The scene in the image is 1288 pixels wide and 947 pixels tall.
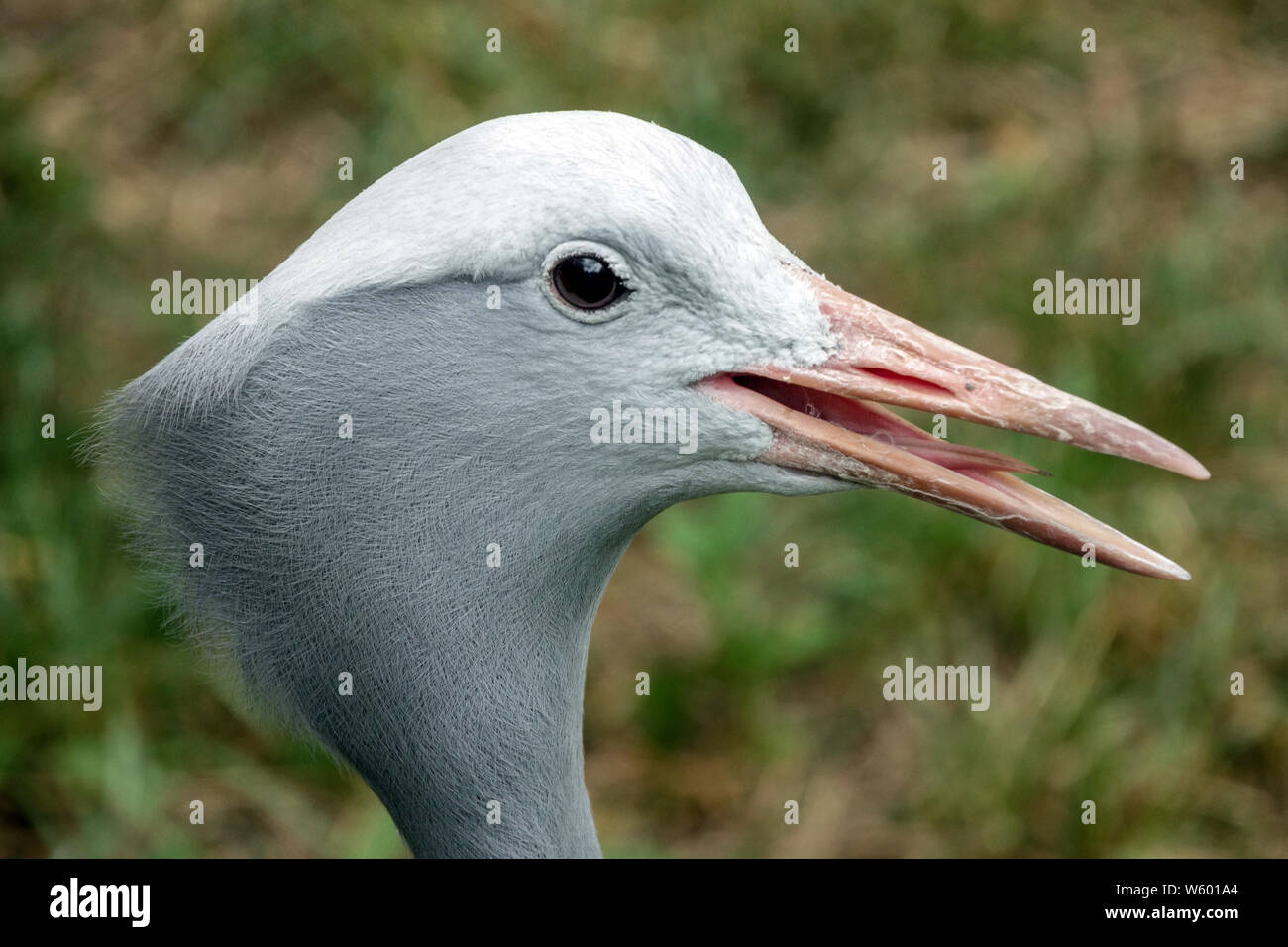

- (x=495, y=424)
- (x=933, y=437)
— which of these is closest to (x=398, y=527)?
(x=495, y=424)

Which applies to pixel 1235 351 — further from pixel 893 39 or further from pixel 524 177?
pixel 524 177

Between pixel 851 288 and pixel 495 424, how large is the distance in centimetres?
432

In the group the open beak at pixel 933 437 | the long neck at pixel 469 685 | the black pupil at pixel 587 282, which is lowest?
the long neck at pixel 469 685

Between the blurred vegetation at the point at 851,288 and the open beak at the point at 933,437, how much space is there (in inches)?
45.8

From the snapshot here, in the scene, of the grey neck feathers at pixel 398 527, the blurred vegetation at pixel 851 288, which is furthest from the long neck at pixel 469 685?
the blurred vegetation at pixel 851 288

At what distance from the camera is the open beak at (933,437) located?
244 centimetres

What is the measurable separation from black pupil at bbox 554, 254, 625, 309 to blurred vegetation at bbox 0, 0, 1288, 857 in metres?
0.99

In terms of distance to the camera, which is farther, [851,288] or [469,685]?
[851,288]

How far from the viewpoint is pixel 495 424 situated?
2410 mm

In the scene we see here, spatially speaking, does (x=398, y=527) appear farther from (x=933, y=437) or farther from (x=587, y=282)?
(x=933, y=437)

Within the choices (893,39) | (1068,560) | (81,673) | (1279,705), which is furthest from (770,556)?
(893,39)

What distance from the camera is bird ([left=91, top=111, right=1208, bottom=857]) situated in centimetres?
235

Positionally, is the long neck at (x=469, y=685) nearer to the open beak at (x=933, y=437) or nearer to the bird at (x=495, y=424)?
the bird at (x=495, y=424)

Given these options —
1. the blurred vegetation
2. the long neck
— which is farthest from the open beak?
the blurred vegetation
